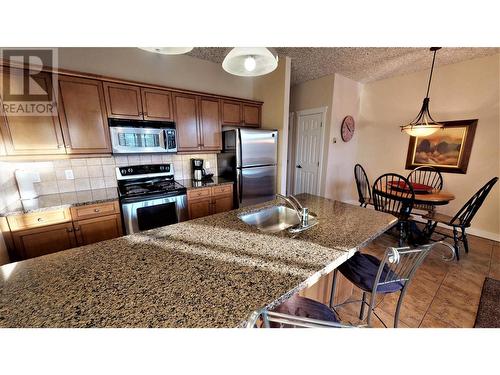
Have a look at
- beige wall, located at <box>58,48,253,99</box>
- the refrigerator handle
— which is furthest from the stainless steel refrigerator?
beige wall, located at <box>58,48,253,99</box>

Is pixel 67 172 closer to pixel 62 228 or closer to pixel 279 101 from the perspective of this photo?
pixel 62 228

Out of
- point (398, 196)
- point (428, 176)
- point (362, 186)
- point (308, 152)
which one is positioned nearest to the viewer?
point (398, 196)

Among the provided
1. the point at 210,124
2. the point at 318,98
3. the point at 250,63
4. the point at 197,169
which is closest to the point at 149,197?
the point at 197,169

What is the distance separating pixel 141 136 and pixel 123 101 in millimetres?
400

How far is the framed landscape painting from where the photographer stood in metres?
2.97

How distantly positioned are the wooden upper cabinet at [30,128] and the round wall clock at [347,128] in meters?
4.18

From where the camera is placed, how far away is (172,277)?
748 mm

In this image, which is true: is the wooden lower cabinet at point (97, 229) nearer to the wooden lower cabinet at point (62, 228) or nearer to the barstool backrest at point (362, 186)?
the wooden lower cabinet at point (62, 228)

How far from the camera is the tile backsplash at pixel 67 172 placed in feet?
5.82

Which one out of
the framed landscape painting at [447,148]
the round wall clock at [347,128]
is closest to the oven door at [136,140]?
the round wall clock at [347,128]

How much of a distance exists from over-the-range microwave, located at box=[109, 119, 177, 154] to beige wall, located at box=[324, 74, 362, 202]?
9.16 feet

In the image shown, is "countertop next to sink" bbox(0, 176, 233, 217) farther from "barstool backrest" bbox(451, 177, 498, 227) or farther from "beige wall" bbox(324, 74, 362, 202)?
"barstool backrest" bbox(451, 177, 498, 227)
